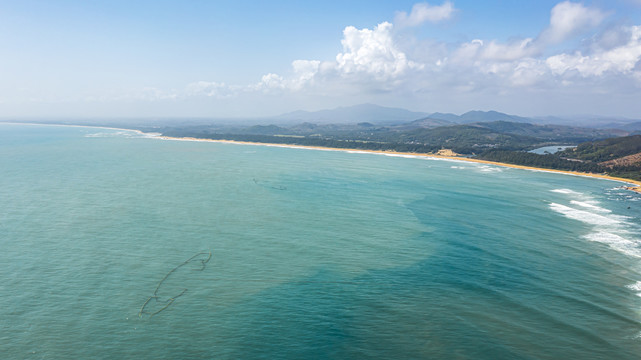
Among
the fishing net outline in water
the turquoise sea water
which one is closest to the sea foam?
the turquoise sea water

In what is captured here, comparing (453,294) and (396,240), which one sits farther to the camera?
(396,240)

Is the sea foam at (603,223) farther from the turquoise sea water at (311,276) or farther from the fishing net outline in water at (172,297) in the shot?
the fishing net outline in water at (172,297)

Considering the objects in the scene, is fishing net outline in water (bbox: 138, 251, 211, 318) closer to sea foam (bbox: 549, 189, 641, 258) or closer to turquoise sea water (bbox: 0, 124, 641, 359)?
turquoise sea water (bbox: 0, 124, 641, 359)

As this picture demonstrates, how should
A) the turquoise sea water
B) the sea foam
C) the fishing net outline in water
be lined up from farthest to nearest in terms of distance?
the sea foam → the fishing net outline in water → the turquoise sea water

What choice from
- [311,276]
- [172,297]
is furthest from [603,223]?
[172,297]

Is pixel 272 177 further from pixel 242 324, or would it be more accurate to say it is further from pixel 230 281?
pixel 242 324

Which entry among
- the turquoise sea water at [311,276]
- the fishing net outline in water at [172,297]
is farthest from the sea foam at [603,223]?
the fishing net outline in water at [172,297]

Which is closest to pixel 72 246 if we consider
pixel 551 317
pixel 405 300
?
pixel 405 300

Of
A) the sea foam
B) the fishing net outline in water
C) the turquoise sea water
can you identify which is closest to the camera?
the turquoise sea water
